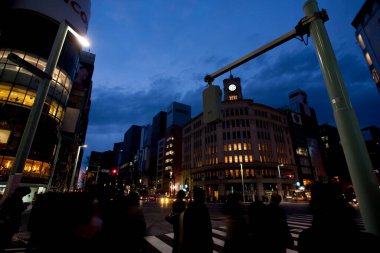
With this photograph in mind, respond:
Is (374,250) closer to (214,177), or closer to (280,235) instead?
(280,235)

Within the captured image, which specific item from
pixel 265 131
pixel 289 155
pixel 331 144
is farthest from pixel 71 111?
pixel 331 144

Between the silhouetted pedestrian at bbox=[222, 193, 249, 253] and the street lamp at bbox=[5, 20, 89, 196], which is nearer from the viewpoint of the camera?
the silhouetted pedestrian at bbox=[222, 193, 249, 253]

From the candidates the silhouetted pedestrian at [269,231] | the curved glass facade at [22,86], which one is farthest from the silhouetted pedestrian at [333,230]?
the curved glass facade at [22,86]

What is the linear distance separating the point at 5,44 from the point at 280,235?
125ft

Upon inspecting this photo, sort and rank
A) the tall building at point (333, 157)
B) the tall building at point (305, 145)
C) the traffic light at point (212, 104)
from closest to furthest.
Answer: the traffic light at point (212, 104), the tall building at point (305, 145), the tall building at point (333, 157)

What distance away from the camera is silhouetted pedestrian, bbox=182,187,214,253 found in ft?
12.4

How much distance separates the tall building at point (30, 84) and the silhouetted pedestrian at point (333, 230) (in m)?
30.8

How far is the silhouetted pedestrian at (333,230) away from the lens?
4.92 feet

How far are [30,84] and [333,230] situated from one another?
35298 millimetres

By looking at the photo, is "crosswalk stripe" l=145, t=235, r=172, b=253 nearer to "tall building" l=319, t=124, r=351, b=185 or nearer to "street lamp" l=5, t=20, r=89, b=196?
"street lamp" l=5, t=20, r=89, b=196

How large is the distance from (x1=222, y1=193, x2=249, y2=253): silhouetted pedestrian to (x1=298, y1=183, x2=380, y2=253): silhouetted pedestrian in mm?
2038

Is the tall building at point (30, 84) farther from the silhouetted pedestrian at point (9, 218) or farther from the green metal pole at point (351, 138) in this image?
the green metal pole at point (351, 138)

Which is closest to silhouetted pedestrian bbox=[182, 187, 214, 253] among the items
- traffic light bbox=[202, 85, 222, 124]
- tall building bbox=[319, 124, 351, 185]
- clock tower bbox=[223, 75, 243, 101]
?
traffic light bbox=[202, 85, 222, 124]

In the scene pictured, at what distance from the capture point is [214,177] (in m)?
58.3
